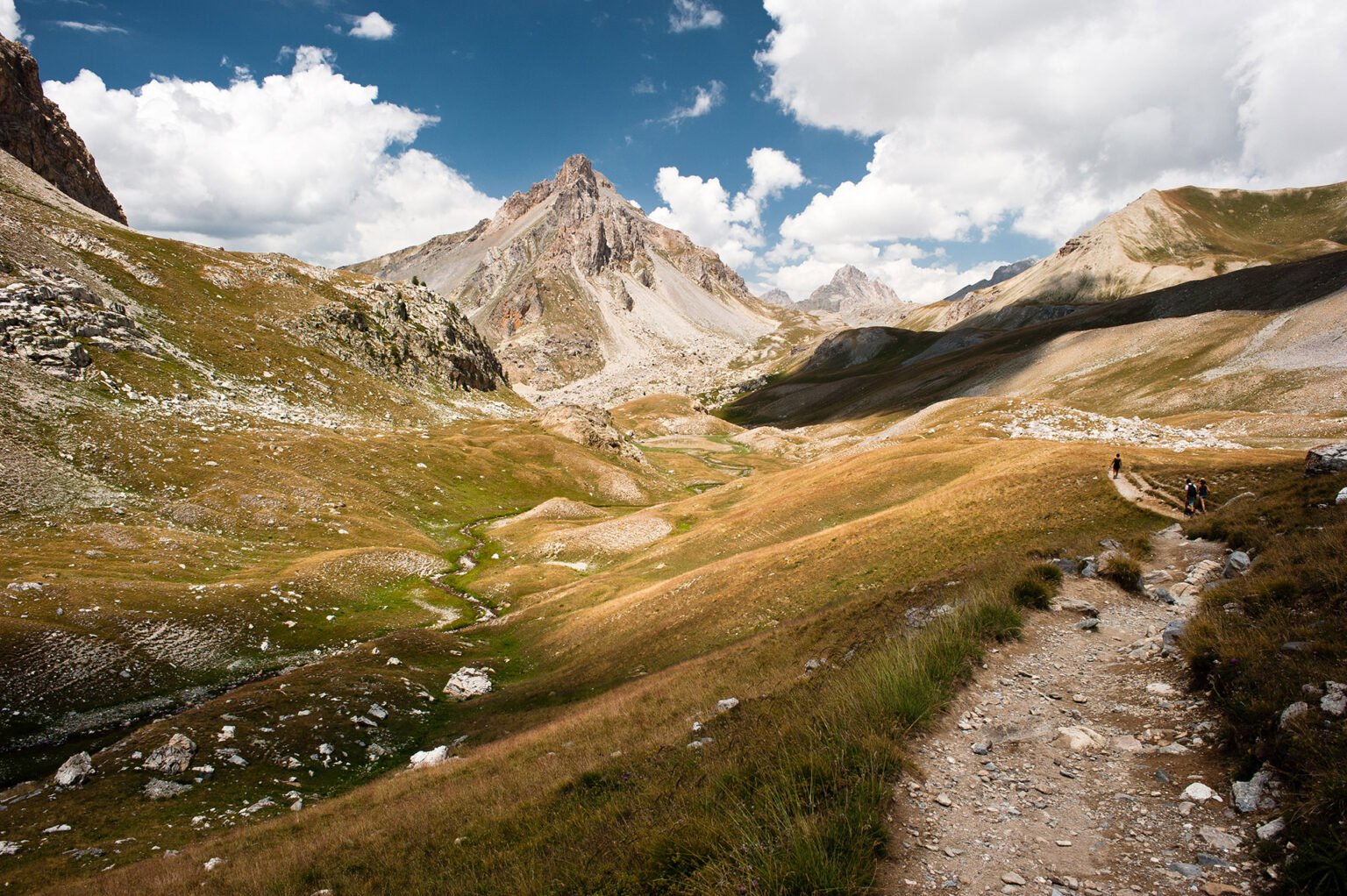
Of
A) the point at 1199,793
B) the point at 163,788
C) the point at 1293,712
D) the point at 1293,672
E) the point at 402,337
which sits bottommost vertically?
the point at 163,788

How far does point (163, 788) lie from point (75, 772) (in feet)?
11.1

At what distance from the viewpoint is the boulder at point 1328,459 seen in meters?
21.7

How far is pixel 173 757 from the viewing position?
75.7 ft

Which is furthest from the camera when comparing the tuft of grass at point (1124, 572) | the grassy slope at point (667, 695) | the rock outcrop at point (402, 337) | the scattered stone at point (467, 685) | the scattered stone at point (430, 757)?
the rock outcrop at point (402, 337)

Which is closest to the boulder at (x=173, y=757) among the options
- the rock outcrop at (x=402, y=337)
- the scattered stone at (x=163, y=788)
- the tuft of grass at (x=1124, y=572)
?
the scattered stone at (x=163, y=788)

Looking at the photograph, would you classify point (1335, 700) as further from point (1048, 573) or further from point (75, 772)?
point (75, 772)

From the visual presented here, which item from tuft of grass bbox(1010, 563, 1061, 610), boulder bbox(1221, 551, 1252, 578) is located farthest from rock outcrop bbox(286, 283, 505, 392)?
boulder bbox(1221, 551, 1252, 578)

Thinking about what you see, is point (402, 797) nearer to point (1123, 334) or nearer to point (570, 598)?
point (570, 598)

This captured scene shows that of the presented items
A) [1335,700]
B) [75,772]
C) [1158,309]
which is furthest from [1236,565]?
[1158,309]

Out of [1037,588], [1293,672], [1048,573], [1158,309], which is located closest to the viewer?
[1293,672]

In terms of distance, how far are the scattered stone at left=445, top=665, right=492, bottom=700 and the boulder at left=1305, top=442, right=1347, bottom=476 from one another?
4128cm

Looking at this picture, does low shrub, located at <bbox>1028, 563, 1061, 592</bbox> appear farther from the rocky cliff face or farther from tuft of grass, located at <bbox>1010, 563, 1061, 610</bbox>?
the rocky cliff face

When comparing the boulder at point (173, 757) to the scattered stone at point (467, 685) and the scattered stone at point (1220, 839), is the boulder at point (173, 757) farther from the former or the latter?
the scattered stone at point (1220, 839)

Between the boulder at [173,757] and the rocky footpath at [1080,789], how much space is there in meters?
28.4
